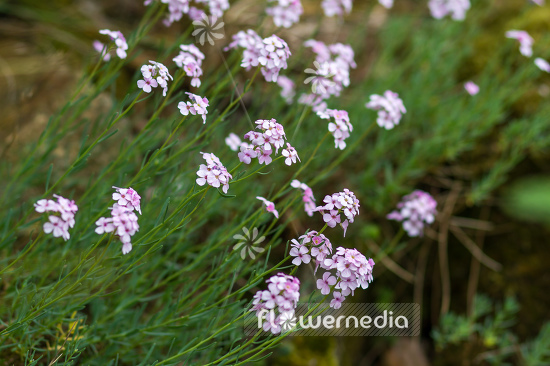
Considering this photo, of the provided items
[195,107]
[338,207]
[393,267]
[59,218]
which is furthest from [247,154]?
[393,267]

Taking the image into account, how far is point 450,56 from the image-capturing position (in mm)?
3781

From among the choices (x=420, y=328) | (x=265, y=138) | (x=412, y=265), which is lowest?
(x=420, y=328)

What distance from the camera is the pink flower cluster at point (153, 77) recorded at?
1.76m

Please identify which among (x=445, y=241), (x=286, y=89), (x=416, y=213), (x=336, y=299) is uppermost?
(x=336, y=299)

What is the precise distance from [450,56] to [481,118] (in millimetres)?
587

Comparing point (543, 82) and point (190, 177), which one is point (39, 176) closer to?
point (190, 177)

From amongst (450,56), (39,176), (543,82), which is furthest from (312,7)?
(39,176)

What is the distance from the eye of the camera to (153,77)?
1.82m

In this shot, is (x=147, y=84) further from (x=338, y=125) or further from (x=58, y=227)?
(x=338, y=125)

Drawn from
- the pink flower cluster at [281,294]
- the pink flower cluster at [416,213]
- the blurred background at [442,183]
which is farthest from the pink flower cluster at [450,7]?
the pink flower cluster at [281,294]

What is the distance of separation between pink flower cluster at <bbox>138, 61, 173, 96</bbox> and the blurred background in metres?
1.32

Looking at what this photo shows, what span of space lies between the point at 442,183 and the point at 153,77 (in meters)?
2.41

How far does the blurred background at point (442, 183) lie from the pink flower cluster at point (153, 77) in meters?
1.32

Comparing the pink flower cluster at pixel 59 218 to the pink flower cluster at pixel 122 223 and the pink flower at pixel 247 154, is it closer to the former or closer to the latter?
the pink flower cluster at pixel 122 223
